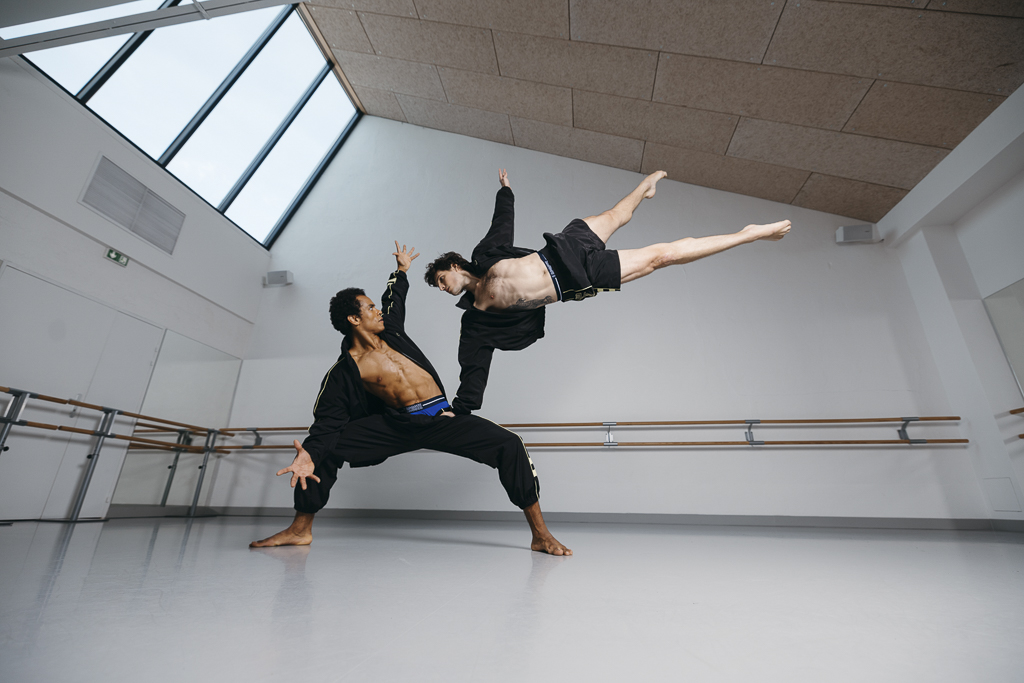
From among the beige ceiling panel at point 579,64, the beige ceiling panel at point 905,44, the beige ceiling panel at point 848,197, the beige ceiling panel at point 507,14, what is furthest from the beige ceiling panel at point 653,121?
the beige ceiling panel at point 848,197

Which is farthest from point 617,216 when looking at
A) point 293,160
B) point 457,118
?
point 293,160

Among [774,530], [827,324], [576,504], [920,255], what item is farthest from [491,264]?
[920,255]

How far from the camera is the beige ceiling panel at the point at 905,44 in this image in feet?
9.31

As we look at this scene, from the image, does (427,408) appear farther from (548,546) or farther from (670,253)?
(670,253)

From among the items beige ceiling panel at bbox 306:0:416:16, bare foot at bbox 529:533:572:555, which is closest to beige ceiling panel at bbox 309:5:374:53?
beige ceiling panel at bbox 306:0:416:16

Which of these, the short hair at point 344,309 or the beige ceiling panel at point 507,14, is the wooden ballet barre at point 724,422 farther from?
the beige ceiling panel at point 507,14

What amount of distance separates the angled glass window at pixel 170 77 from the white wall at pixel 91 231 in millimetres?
183

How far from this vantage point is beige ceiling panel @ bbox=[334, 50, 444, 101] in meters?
4.74

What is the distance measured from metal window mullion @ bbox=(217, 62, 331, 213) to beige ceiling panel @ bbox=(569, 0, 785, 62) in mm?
3009

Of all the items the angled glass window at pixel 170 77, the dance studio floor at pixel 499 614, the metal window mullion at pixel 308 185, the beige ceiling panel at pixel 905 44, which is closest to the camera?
the dance studio floor at pixel 499 614

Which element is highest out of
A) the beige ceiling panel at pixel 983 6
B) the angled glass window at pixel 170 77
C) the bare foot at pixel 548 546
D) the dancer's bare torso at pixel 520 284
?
the angled glass window at pixel 170 77

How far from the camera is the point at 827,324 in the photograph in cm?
409

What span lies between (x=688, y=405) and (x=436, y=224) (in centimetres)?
309

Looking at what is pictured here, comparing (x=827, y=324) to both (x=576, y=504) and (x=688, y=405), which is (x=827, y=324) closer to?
(x=688, y=405)
